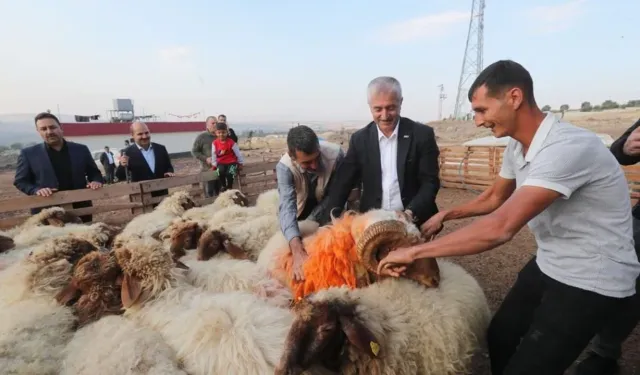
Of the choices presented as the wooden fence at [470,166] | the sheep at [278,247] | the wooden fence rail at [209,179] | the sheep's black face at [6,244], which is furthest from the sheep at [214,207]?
the wooden fence at [470,166]

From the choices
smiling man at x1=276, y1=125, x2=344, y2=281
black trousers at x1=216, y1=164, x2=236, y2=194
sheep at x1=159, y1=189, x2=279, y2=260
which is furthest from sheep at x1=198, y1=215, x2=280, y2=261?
black trousers at x1=216, y1=164, x2=236, y2=194

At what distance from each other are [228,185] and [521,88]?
6616 mm

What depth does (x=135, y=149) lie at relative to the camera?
257 inches

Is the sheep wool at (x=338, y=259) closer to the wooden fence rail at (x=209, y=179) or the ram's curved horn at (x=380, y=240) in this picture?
the ram's curved horn at (x=380, y=240)

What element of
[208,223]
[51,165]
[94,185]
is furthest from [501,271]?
[51,165]

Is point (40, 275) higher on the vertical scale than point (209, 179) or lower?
lower

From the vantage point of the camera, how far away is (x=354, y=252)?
2992 mm

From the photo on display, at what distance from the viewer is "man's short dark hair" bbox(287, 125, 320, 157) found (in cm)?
303

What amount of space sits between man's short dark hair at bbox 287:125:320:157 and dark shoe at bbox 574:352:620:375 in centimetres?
302

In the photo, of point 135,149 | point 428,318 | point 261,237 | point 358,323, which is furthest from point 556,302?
point 135,149

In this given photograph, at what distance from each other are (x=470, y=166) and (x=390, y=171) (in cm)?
1070

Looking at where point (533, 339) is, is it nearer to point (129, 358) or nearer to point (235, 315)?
point (235, 315)

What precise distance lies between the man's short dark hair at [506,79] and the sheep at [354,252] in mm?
1056

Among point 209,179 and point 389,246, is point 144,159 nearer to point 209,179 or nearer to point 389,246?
point 209,179
